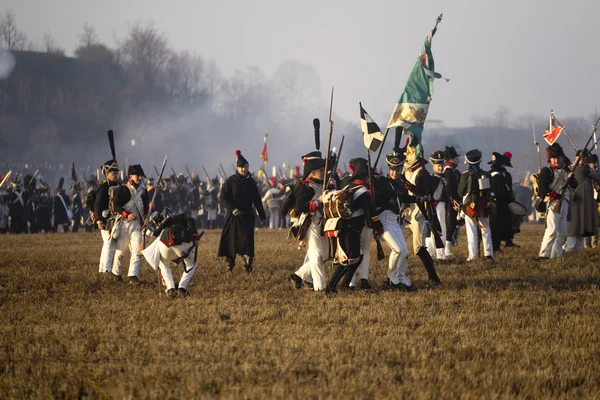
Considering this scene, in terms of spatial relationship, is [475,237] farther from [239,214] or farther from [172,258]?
[172,258]

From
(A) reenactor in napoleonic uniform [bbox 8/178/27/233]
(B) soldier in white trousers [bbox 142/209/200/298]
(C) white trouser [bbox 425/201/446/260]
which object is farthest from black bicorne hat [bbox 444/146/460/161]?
(A) reenactor in napoleonic uniform [bbox 8/178/27/233]

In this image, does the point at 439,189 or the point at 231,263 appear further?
the point at 439,189

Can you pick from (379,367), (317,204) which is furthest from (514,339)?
(317,204)

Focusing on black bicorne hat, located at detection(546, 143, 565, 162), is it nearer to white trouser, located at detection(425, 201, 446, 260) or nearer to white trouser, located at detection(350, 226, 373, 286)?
white trouser, located at detection(425, 201, 446, 260)

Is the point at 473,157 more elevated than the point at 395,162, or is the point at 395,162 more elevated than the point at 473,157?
the point at 473,157

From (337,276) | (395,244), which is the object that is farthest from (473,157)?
(337,276)

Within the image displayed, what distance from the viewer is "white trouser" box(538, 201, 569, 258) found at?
16125mm

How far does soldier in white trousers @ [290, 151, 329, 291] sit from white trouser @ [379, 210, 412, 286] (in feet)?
2.52

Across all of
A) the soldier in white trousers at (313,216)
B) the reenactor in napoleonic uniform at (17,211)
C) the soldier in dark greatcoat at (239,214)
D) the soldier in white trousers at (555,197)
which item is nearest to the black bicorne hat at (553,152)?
the soldier in white trousers at (555,197)

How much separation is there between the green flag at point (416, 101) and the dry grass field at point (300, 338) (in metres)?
2.12

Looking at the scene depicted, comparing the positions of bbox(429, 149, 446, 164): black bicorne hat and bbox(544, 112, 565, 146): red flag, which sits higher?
bbox(544, 112, 565, 146): red flag

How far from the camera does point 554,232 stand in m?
16.1

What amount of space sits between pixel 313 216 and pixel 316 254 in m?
0.47

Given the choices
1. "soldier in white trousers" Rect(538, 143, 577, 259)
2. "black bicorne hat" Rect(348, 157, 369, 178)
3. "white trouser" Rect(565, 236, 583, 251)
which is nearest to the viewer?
"black bicorne hat" Rect(348, 157, 369, 178)
